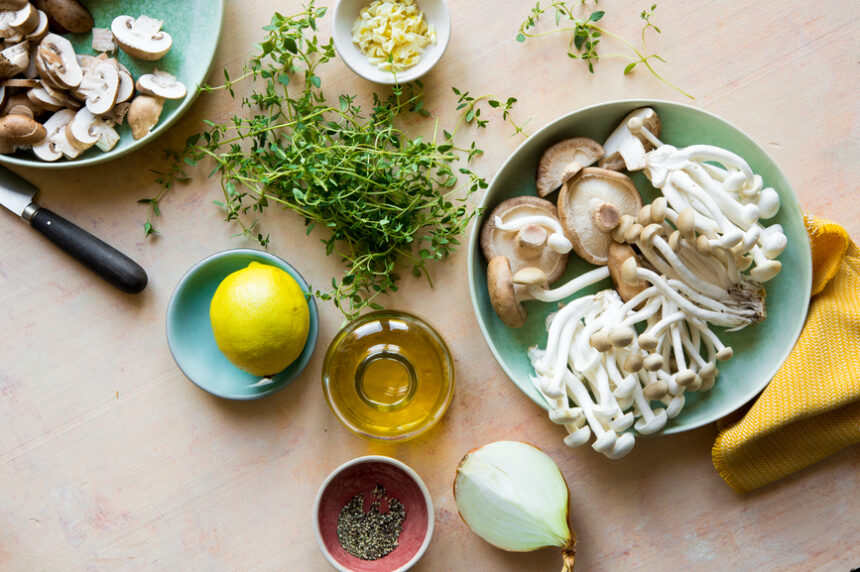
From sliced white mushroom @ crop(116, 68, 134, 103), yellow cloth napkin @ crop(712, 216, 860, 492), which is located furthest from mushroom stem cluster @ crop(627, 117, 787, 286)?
sliced white mushroom @ crop(116, 68, 134, 103)

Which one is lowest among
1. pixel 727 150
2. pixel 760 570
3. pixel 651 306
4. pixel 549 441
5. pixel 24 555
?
pixel 24 555

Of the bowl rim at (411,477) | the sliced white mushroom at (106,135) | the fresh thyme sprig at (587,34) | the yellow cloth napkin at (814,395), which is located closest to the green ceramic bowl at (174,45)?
the sliced white mushroom at (106,135)

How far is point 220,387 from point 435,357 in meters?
0.39

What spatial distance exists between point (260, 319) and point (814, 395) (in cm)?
93

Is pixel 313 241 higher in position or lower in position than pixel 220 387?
higher

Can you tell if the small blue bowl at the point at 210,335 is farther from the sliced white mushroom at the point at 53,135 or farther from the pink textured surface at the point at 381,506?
the sliced white mushroom at the point at 53,135

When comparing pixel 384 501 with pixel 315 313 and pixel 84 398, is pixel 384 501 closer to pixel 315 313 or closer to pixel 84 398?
pixel 315 313

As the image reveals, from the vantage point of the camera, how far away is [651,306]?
1029 mm

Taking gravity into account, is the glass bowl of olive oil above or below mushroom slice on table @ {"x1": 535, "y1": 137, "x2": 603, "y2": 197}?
below

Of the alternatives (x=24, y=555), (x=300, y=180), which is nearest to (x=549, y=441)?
(x=300, y=180)

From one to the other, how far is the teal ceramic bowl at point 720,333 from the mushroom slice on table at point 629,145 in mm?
17

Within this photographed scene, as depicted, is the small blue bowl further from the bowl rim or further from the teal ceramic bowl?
the teal ceramic bowl

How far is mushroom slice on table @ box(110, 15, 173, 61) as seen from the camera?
1062 mm

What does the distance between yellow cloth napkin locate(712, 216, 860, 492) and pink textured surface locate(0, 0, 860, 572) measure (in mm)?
69
